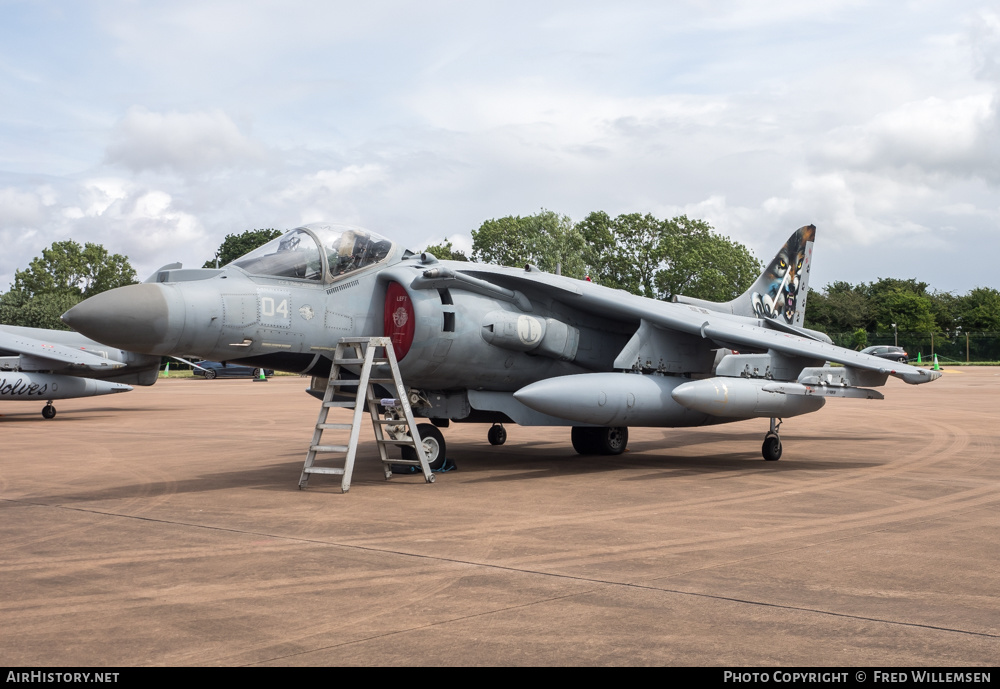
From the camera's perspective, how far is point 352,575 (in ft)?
18.0

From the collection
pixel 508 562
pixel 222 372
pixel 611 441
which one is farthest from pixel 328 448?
pixel 222 372

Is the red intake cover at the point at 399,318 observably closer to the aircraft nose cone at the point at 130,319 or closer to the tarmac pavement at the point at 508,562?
the tarmac pavement at the point at 508,562

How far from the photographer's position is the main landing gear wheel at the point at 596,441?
13156mm

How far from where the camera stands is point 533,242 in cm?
7662

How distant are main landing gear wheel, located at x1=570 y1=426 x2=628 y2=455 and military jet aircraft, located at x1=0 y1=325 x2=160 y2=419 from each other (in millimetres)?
14680

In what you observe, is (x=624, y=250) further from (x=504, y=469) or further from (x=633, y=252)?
(x=504, y=469)

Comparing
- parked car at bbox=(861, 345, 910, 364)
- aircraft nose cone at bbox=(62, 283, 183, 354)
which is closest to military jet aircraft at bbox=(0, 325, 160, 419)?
aircraft nose cone at bbox=(62, 283, 183, 354)

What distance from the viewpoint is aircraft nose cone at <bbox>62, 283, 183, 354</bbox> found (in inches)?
321

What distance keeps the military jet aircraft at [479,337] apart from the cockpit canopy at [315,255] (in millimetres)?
14

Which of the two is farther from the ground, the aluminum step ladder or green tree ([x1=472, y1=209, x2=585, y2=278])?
green tree ([x1=472, y1=209, x2=585, y2=278])

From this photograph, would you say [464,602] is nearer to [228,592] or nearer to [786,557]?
[228,592]

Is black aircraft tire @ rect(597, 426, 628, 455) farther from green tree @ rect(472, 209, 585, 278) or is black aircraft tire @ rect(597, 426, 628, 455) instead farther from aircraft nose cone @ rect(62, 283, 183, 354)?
green tree @ rect(472, 209, 585, 278)

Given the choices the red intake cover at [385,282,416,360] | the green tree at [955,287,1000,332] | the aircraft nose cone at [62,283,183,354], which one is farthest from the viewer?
the green tree at [955,287,1000,332]

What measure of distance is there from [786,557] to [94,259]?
9614 cm
